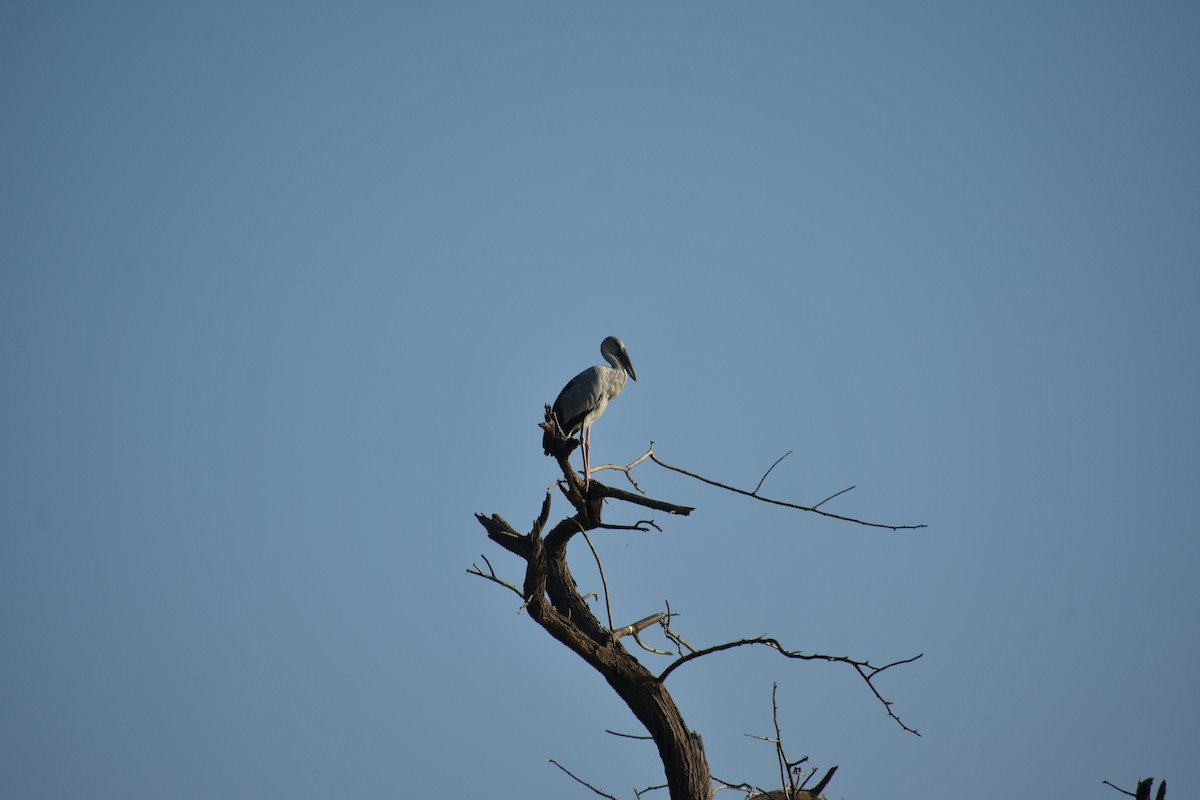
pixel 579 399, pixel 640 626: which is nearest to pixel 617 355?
pixel 579 399

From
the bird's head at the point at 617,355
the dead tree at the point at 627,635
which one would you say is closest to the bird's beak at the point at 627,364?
the bird's head at the point at 617,355

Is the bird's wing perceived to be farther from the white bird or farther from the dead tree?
the dead tree

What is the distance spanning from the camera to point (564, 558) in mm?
6969

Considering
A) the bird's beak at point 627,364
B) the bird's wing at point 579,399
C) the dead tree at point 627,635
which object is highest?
the bird's beak at point 627,364

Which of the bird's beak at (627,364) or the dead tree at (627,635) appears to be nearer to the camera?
the dead tree at (627,635)

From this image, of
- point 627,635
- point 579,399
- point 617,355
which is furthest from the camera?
point 617,355

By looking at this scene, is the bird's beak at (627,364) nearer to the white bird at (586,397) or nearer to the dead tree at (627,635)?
the white bird at (586,397)

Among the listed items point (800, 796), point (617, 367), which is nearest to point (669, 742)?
point (800, 796)

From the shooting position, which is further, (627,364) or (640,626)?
(627,364)

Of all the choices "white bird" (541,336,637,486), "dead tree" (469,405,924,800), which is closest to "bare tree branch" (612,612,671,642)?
"dead tree" (469,405,924,800)

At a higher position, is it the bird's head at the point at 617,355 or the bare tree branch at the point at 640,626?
the bird's head at the point at 617,355

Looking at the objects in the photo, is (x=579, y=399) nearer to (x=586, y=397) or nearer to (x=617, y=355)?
(x=586, y=397)

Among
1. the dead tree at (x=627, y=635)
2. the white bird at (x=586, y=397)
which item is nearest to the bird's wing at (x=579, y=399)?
the white bird at (x=586, y=397)

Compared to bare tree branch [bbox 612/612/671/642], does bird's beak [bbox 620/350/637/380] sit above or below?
A: above
